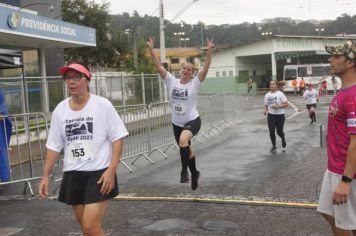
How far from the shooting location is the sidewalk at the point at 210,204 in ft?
19.7

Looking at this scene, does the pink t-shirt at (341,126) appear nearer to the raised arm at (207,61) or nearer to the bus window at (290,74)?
the raised arm at (207,61)

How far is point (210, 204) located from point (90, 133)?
10.7ft

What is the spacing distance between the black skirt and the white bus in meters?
45.8

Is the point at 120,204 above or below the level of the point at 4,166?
below

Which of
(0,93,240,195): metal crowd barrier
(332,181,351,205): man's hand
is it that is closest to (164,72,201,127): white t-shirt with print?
(0,93,240,195): metal crowd barrier

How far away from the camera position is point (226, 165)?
10.6m

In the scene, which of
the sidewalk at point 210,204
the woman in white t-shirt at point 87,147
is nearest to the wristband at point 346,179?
the woman in white t-shirt at point 87,147

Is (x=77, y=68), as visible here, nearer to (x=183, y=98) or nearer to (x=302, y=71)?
(x=183, y=98)

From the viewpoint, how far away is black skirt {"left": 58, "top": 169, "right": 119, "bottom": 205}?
421 cm

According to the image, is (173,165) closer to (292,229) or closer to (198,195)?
(198,195)

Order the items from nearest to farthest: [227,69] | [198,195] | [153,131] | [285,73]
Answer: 1. [198,195]
2. [153,131]
3. [285,73]
4. [227,69]

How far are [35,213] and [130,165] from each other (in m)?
4.12

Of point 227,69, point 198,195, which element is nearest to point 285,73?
point 227,69

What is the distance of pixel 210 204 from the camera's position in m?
7.10
